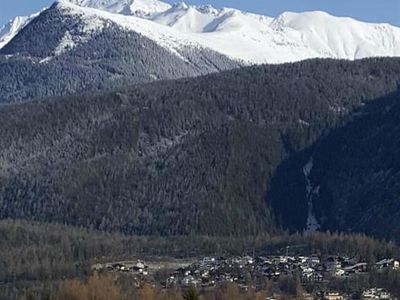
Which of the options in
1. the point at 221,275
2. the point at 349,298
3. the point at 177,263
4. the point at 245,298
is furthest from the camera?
the point at 177,263

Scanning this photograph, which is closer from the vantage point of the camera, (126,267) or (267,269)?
(267,269)

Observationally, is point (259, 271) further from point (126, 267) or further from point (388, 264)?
point (126, 267)

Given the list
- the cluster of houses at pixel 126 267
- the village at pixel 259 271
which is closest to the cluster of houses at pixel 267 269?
the village at pixel 259 271

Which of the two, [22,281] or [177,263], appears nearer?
[22,281]

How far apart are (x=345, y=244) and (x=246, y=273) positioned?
24.0 metres

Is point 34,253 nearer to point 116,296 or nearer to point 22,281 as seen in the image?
point 22,281

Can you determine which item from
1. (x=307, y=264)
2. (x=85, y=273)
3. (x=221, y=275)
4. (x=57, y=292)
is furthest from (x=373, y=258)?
(x=57, y=292)

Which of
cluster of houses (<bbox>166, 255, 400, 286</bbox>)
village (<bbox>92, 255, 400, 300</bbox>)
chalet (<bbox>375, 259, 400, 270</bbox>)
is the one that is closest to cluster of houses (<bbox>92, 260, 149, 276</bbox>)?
village (<bbox>92, 255, 400, 300</bbox>)

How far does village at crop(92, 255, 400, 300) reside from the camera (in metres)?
165

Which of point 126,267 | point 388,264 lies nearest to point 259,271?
point 388,264

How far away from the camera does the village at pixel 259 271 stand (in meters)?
165

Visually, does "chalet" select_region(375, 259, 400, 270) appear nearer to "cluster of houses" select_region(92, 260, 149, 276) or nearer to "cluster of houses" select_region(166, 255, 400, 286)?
"cluster of houses" select_region(166, 255, 400, 286)

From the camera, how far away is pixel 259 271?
178 metres

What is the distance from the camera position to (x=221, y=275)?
174 metres
